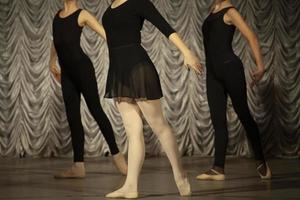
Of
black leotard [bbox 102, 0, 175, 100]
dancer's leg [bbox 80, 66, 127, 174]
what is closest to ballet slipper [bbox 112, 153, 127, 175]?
dancer's leg [bbox 80, 66, 127, 174]

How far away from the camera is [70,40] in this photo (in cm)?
533

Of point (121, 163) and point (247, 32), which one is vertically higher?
point (247, 32)

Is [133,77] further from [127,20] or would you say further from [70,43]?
[70,43]

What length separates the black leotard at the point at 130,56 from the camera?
154 inches

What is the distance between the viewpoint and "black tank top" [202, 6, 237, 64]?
515 cm

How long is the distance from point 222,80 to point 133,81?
4.48ft

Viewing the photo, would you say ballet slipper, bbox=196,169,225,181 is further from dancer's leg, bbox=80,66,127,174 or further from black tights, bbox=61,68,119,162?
black tights, bbox=61,68,119,162

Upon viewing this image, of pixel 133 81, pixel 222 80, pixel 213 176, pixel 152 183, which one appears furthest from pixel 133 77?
pixel 213 176

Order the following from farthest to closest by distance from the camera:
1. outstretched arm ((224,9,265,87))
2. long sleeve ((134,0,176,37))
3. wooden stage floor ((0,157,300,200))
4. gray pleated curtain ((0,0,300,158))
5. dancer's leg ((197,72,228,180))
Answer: gray pleated curtain ((0,0,300,158)) → dancer's leg ((197,72,228,180)) → outstretched arm ((224,9,265,87)) → wooden stage floor ((0,157,300,200)) → long sleeve ((134,0,176,37))

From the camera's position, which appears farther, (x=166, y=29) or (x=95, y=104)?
(x=95, y=104)

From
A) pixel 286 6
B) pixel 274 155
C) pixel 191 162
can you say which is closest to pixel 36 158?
pixel 191 162

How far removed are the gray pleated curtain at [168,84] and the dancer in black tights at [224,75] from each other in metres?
2.80

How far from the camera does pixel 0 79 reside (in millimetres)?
8828

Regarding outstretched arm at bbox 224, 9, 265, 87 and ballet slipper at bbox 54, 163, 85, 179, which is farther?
ballet slipper at bbox 54, 163, 85, 179
